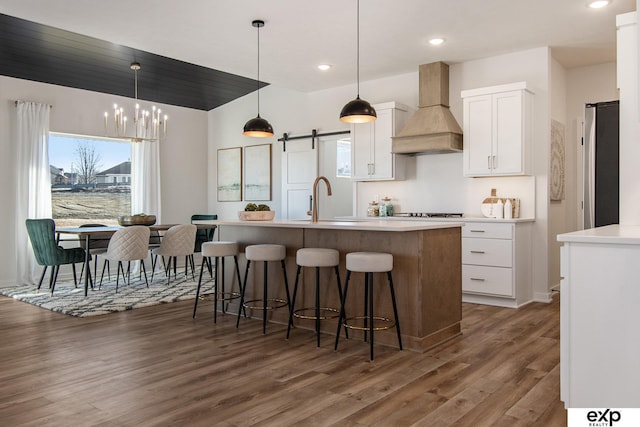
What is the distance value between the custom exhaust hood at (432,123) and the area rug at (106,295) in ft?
9.76

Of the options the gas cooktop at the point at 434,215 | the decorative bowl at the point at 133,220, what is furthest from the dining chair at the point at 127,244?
the gas cooktop at the point at 434,215

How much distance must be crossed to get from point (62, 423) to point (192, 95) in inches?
264

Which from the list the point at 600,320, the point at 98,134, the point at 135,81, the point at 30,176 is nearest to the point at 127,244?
the point at 30,176

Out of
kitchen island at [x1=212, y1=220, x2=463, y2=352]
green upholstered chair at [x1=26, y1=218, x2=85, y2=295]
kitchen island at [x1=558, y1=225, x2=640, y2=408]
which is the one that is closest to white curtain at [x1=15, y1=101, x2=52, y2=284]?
green upholstered chair at [x1=26, y1=218, x2=85, y2=295]

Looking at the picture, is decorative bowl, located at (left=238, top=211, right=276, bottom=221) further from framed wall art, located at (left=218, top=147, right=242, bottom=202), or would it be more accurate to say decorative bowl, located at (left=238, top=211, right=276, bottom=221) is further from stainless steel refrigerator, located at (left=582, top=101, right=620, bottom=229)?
framed wall art, located at (left=218, top=147, right=242, bottom=202)

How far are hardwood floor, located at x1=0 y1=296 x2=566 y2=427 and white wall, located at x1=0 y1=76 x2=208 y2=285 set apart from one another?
280 centimetres

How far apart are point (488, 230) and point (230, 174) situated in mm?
4989

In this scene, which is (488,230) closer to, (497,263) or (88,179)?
(497,263)

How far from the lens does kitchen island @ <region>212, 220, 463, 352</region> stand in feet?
11.6

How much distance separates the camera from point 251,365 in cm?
317

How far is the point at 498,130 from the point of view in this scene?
539 centimetres

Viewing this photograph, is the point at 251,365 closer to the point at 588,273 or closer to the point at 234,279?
the point at 234,279

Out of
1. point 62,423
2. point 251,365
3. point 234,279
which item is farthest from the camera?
point 234,279

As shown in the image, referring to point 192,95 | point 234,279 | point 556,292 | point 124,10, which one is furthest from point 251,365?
point 192,95
